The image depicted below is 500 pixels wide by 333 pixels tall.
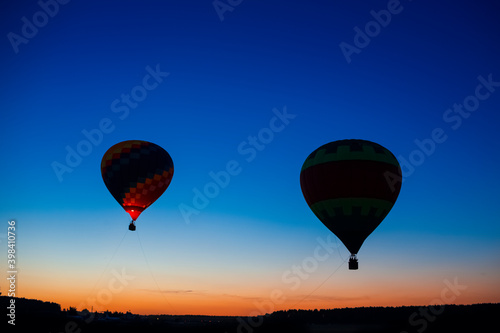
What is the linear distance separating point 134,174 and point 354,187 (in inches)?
681

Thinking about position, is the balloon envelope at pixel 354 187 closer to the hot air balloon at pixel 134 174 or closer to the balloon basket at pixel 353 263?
the balloon basket at pixel 353 263

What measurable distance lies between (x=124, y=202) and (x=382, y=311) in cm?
11579

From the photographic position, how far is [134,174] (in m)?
34.8

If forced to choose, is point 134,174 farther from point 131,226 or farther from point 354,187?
point 354,187

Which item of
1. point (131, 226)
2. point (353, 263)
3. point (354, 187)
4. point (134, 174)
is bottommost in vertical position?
point (353, 263)

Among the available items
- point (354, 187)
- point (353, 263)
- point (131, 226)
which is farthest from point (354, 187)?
point (131, 226)

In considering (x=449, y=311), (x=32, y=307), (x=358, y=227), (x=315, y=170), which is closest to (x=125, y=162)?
(x=315, y=170)

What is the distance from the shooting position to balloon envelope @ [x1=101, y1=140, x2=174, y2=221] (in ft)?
114

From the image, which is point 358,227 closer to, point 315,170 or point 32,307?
point 315,170

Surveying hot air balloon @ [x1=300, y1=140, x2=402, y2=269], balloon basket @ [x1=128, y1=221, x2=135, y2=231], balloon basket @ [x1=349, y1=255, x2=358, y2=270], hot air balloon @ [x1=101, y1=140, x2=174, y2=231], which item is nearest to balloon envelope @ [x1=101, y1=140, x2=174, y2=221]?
hot air balloon @ [x1=101, y1=140, x2=174, y2=231]

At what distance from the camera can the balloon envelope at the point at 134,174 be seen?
114ft

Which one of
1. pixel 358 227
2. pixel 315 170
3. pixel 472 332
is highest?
pixel 315 170

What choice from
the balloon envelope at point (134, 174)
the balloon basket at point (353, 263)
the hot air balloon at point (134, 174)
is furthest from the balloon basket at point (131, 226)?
the balloon basket at point (353, 263)

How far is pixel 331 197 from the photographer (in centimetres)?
2920
